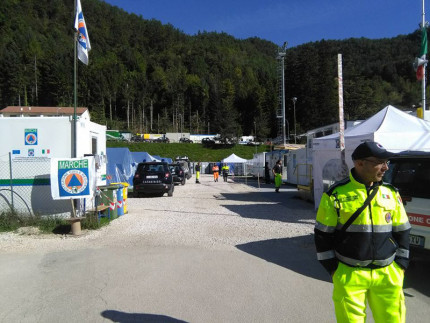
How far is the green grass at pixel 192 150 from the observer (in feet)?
239

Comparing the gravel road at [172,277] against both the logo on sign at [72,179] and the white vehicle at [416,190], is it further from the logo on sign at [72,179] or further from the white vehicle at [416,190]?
the logo on sign at [72,179]

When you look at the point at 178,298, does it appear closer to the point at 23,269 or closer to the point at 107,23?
the point at 23,269

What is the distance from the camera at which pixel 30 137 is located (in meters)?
10.4

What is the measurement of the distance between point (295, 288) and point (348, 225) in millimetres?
2780

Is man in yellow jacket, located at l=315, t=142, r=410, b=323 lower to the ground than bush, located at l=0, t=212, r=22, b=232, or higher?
higher

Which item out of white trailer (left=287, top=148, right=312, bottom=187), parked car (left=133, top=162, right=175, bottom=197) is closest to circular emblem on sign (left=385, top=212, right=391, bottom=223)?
white trailer (left=287, top=148, right=312, bottom=187)

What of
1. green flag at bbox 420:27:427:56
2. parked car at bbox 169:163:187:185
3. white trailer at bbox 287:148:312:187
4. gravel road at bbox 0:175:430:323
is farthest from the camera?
parked car at bbox 169:163:187:185

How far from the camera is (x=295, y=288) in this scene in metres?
5.11

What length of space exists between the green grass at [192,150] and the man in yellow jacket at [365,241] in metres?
68.8

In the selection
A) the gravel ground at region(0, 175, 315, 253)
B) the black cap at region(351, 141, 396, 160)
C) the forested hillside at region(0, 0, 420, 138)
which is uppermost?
the forested hillside at region(0, 0, 420, 138)

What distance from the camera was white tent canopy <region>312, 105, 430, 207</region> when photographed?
9523 millimetres

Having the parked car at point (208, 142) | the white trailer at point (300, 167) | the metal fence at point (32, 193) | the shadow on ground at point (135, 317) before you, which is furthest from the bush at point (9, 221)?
the parked car at point (208, 142)

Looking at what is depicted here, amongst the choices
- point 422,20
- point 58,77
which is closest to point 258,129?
point 58,77

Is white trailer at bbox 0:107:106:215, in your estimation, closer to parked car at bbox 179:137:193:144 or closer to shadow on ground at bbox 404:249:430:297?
shadow on ground at bbox 404:249:430:297
